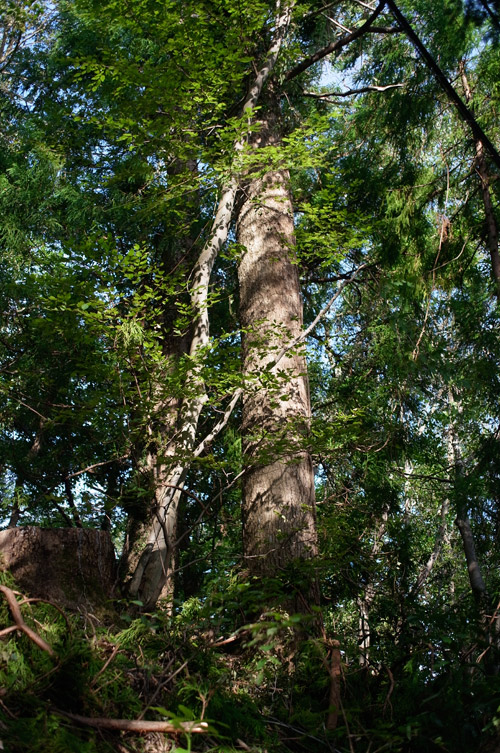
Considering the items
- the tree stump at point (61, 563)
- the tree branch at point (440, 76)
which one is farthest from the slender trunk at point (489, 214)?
the tree stump at point (61, 563)

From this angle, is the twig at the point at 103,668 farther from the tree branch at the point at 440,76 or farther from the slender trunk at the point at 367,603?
the tree branch at the point at 440,76

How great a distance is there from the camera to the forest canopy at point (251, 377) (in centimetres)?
295

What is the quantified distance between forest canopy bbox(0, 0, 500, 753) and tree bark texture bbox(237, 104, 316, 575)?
0.10ft

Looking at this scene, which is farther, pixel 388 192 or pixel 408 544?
pixel 408 544

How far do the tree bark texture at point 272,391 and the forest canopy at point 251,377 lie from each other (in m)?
0.03

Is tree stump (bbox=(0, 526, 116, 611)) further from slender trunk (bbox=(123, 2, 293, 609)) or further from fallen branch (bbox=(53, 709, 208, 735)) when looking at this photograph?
fallen branch (bbox=(53, 709, 208, 735))

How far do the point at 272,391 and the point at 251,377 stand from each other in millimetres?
431

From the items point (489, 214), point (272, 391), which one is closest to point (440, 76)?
point (489, 214)

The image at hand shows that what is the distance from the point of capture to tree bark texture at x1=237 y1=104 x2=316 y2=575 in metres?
5.06

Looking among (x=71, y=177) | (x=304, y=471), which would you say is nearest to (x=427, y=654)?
(x=304, y=471)

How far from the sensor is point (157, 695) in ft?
9.27

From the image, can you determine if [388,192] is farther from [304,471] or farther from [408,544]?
[408,544]

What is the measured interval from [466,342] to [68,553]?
4.35 meters

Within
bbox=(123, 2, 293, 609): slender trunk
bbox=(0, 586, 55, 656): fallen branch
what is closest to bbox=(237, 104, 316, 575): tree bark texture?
bbox=(123, 2, 293, 609): slender trunk
